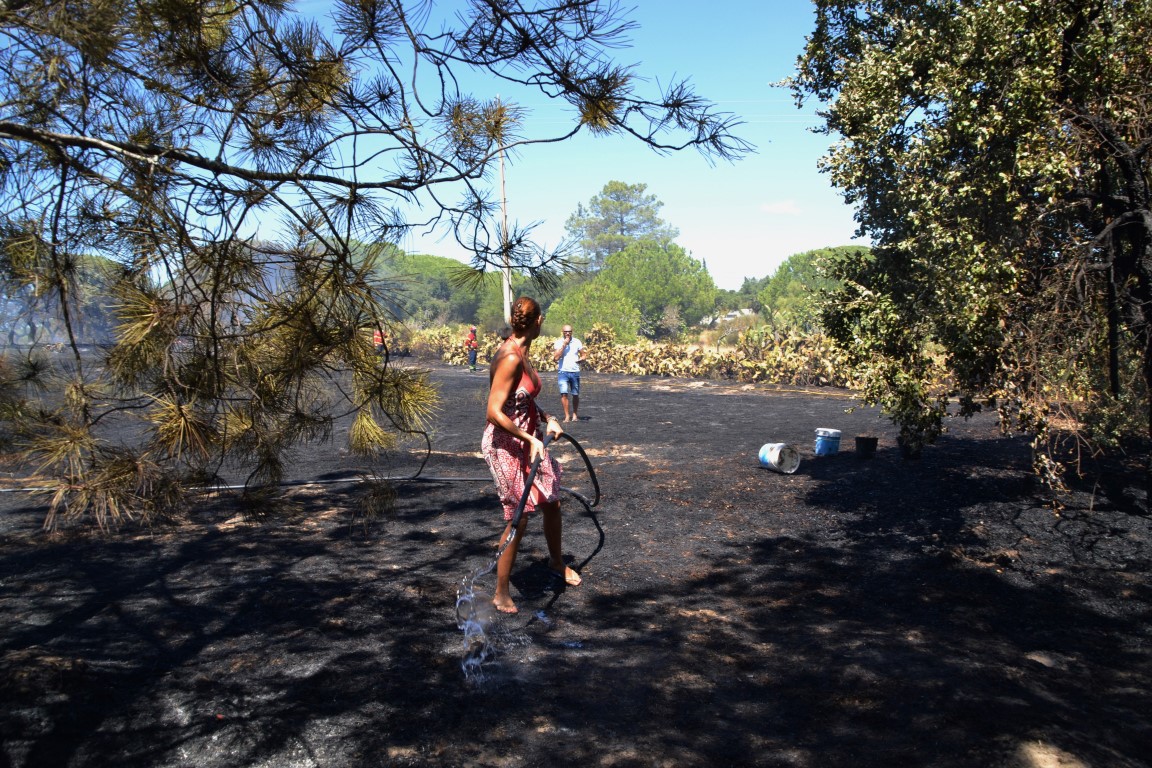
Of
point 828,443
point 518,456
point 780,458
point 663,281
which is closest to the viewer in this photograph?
point 518,456

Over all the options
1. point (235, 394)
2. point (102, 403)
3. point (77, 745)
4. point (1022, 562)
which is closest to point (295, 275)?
point (235, 394)

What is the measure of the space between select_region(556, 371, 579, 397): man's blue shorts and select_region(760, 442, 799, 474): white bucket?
4.86m

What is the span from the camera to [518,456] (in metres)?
4.63

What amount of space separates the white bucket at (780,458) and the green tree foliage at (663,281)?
191ft

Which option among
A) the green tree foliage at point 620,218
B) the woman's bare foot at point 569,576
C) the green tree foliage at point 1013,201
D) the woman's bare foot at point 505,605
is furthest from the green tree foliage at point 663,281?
the woman's bare foot at point 505,605

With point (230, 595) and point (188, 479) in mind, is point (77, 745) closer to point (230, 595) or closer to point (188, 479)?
point (188, 479)

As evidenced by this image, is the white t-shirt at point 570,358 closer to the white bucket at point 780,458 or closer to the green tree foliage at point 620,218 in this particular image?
the white bucket at point 780,458

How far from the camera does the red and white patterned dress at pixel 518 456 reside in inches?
181

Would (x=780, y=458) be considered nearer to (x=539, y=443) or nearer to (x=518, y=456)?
(x=518, y=456)

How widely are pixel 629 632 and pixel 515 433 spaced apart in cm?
125

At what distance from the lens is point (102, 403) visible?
11.6 ft

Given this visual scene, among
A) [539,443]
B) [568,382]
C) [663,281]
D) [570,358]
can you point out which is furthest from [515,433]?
[663,281]

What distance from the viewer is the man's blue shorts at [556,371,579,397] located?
12938 millimetres

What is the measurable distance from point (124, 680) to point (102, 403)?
1.21m
